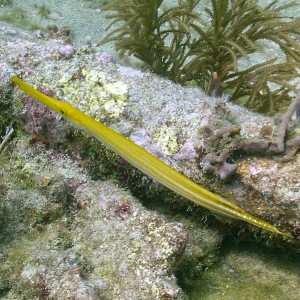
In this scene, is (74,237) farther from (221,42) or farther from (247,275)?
(221,42)

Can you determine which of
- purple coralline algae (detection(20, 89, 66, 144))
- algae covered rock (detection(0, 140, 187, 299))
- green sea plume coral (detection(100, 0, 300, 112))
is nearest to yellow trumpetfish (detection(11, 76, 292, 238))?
algae covered rock (detection(0, 140, 187, 299))

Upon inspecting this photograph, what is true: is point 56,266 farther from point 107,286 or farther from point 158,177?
point 158,177

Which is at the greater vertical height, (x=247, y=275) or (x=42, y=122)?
(x=42, y=122)

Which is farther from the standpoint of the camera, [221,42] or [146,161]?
[221,42]

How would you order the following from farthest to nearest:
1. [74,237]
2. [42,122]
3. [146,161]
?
[42,122]
[74,237]
[146,161]

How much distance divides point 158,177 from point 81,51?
2.14m

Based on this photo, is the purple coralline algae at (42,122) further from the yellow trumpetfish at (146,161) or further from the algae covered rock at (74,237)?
the yellow trumpetfish at (146,161)

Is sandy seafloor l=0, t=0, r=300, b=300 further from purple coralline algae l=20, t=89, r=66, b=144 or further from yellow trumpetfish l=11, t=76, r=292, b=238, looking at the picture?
purple coralline algae l=20, t=89, r=66, b=144

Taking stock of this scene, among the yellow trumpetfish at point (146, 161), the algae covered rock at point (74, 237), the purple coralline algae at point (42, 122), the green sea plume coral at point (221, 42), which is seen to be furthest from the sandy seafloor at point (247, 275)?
the green sea plume coral at point (221, 42)

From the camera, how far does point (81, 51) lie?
3957mm

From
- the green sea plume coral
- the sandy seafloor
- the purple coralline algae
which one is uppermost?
the green sea plume coral

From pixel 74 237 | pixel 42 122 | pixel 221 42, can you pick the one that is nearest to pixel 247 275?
pixel 74 237

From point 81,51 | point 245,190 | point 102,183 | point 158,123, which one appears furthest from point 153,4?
point 245,190

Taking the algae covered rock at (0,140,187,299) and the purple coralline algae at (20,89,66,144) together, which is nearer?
the algae covered rock at (0,140,187,299)
